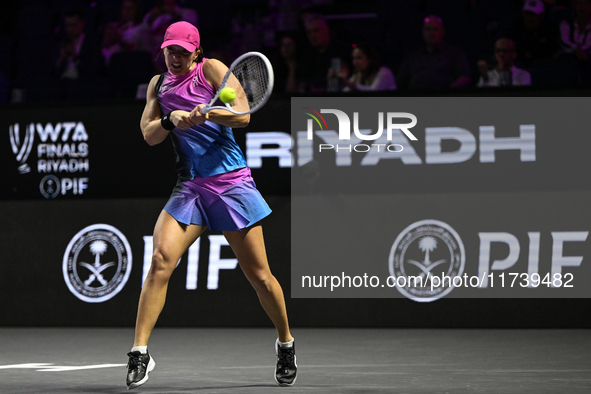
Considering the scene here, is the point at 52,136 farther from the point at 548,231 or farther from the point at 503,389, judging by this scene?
the point at 503,389

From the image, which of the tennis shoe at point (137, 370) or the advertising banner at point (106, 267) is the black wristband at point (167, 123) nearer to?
the tennis shoe at point (137, 370)

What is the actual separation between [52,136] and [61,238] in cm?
87

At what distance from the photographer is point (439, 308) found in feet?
21.9

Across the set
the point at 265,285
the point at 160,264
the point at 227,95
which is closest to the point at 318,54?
the point at 265,285

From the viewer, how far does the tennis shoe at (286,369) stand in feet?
13.5

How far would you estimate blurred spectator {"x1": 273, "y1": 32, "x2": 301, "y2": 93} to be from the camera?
27.6ft

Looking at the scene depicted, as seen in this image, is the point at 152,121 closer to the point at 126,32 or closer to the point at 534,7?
the point at 534,7

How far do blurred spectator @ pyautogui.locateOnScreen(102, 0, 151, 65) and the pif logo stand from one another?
148 inches

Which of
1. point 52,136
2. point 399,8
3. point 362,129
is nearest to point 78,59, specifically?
point 52,136

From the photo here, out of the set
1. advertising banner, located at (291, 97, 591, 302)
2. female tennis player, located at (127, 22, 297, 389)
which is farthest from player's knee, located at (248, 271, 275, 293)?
advertising banner, located at (291, 97, 591, 302)

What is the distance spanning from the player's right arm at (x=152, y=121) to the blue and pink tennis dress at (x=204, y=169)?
1.6 inches

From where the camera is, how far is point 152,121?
416 centimetres

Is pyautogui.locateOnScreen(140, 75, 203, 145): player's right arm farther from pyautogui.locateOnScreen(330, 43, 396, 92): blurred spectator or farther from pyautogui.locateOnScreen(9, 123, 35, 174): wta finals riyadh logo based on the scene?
pyautogui.locateOnScreen(330, 43, 396, 92): blurred spectator

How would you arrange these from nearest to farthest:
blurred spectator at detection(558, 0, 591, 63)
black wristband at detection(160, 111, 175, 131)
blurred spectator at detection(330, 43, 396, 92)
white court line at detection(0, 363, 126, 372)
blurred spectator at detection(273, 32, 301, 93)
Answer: black wristband at detection(160, 111, 175, 131)
white court line at detection(0, 363, 126, 372)
blurred spectator at detection(330, 43, 396, 92)
blurred spectator at detection(558, 0, 591, 63)
blurred spectator at detection(273, 32, 301, 93)
